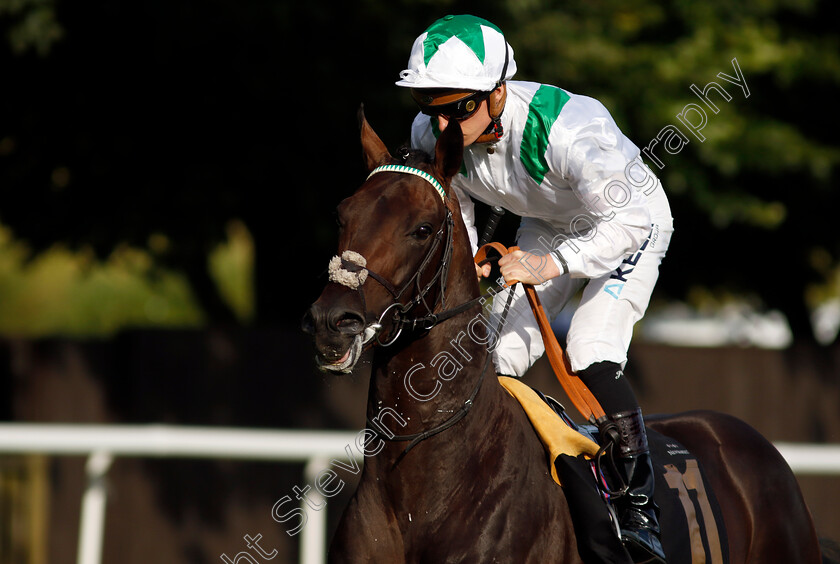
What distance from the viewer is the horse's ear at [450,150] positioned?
3.07 meters

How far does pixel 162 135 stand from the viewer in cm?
861

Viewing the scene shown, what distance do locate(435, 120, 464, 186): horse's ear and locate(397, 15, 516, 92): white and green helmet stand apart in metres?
0.25

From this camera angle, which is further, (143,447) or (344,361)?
(143,447)

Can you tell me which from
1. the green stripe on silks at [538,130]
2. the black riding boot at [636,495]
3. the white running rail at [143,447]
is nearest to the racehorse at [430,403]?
the black riding boot at [636,495]

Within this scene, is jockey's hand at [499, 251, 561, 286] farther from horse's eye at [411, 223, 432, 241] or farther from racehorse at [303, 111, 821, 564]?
horse's eye at [411, 223, 432, 241]

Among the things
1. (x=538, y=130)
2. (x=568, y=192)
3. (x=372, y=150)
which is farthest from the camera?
(x=568, y=192)

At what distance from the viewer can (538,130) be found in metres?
3.46

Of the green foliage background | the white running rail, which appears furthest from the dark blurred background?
the white running rail

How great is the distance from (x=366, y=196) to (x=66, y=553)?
5240mm

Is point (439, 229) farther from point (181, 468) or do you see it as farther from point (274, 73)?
point (274, 73)

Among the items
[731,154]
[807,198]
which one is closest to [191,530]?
[731,154]

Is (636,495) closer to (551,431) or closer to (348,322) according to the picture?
(551,431)

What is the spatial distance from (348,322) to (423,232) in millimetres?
432

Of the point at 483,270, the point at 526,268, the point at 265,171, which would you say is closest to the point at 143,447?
the point at 483,270
